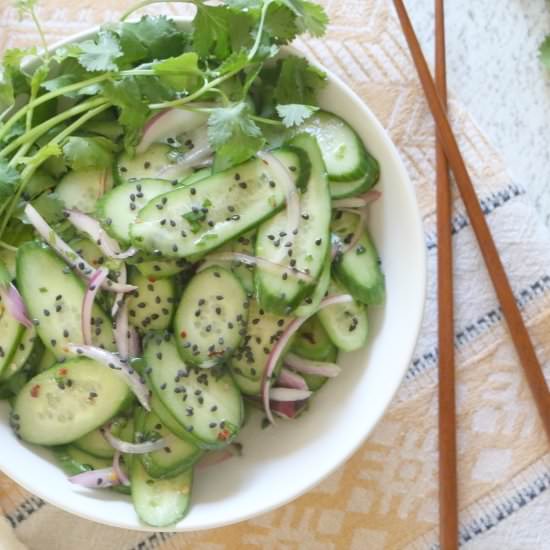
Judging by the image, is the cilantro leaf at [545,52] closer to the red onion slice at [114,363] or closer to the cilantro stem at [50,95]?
the cilantro stem at [50,95]

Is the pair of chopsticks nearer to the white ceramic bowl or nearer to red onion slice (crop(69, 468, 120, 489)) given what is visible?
the white ceramic bowl

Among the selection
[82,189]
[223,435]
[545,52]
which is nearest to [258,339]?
[223,435]

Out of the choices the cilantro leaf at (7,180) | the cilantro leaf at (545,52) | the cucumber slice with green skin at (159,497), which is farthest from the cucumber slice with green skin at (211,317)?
the cilantro leaf at (545,52)

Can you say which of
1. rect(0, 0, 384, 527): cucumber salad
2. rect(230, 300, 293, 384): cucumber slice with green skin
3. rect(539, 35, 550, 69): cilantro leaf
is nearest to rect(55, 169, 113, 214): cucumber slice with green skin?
rect(0, 0, 384, 527): cucumber salad

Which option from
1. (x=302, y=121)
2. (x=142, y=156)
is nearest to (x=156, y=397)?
(x=142, y=156)

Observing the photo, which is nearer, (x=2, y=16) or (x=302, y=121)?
(x=302, y=121)

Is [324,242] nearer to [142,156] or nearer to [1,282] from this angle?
[142,156]

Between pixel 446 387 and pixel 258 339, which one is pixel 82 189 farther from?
pixel 446 387
